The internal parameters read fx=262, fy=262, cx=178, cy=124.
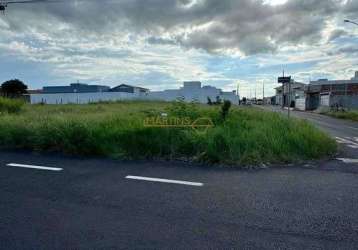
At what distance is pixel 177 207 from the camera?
373 centimetres

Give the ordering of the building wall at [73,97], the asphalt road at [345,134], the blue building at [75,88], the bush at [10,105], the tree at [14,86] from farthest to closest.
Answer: the blue building at [75,88], the tree at [14,86], the building wall at [73,97], the bush at [10,105], the asphalt road at [345,134]

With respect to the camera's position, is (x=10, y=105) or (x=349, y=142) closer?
(x=349, y=142)

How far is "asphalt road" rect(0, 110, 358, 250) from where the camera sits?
2.87 m

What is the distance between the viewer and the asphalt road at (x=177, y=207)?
287 centimetres

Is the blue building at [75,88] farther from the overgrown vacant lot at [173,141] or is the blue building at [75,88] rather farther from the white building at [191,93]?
the overgrown vacant lot at [173,141]

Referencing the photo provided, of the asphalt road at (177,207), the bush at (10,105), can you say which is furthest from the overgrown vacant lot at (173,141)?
the bush at (10,105)

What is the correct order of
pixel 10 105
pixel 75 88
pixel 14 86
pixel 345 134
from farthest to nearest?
pixel 75 88 → pixel 14 86 → pixel 10 105 → pixel 345 134

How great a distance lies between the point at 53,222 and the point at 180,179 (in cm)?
236

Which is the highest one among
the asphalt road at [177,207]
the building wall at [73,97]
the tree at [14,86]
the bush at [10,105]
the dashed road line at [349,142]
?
the tree at [14,86]

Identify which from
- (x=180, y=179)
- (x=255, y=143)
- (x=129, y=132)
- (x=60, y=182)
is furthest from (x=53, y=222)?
(x=255, y=143)

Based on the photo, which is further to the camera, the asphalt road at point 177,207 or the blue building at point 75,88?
the blue building at point 75,88

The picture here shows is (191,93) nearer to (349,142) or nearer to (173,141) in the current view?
(349,142)

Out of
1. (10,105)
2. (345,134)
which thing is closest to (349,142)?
(345,134)

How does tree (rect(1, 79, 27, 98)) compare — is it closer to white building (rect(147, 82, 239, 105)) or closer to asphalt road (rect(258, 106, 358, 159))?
white building (rect(147, 82, 239, 105))
